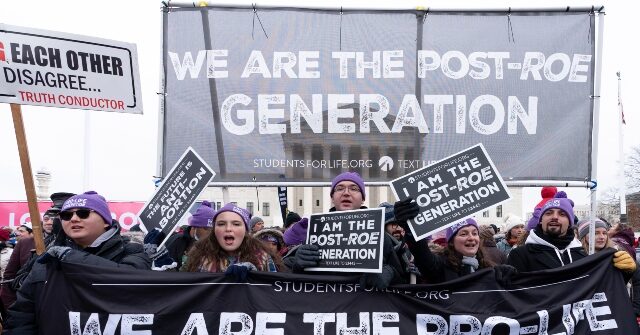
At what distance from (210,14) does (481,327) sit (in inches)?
161

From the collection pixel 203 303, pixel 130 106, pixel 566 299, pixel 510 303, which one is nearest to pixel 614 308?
pixel 566 299

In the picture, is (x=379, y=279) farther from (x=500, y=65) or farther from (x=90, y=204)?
(x=500, y=65)

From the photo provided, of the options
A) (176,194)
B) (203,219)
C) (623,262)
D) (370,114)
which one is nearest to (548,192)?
(370,114)

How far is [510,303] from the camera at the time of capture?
432 centimetres

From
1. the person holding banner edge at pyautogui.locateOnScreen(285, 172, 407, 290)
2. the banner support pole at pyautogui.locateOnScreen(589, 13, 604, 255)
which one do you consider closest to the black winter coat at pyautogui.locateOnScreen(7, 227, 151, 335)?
the person holding banner edge at pyautogui.locateOnScreen(285, 172, 407, 290)

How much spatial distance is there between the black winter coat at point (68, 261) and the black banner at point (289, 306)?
0.05 meters

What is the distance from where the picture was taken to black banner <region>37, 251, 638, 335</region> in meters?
4.12

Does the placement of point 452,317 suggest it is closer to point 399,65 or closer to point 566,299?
point 566,299

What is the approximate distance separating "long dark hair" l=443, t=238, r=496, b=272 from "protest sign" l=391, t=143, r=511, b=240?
0.66m

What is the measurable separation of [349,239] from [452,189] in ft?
2.72

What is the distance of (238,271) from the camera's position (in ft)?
13.6

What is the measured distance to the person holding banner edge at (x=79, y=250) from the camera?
396 cm

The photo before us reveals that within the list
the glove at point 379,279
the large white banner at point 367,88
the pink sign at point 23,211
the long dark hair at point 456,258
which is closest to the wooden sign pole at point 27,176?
the large white banner at point 367,88

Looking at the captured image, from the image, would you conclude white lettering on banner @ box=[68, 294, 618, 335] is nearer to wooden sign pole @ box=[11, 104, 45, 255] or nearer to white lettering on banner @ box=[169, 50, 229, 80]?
wooden sign pole @ box=[11, 104, 45, 255]
